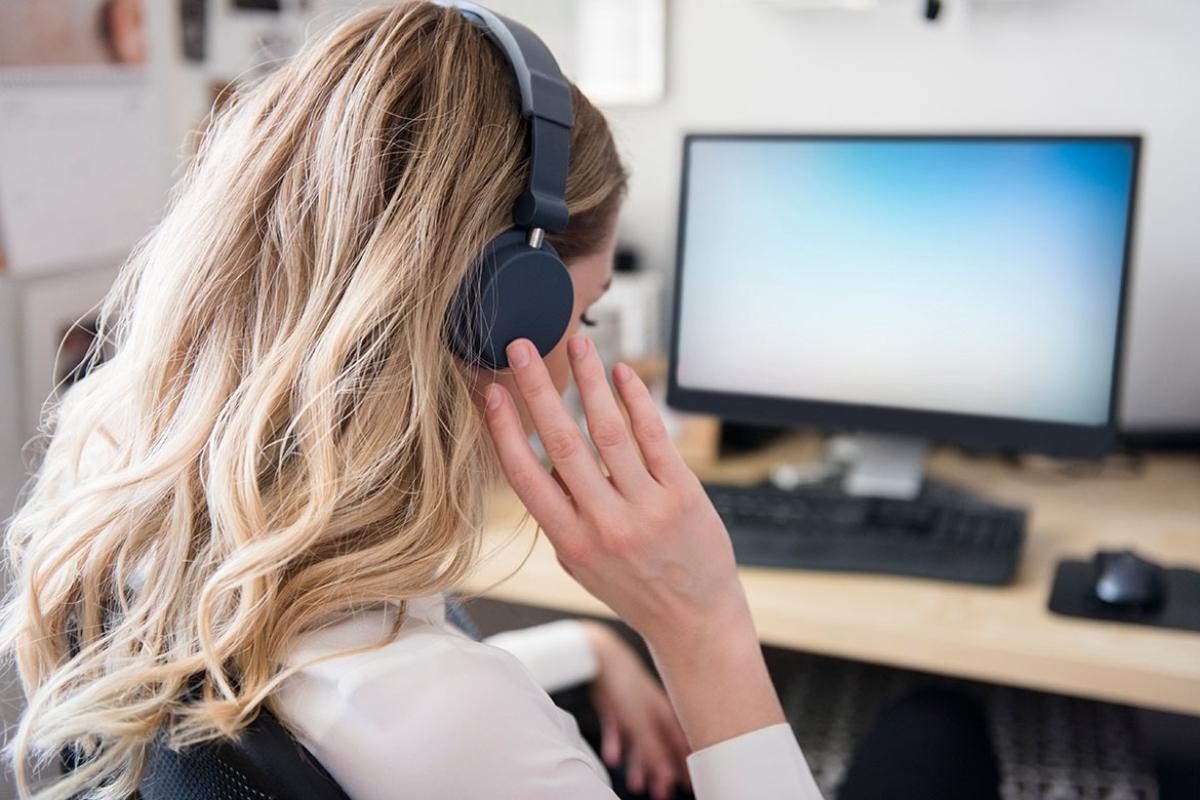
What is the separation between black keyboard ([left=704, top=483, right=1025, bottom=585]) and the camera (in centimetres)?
112

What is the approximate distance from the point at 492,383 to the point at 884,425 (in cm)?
71

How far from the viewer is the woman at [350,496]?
0.57 m

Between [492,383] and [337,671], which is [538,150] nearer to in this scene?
[492,383]

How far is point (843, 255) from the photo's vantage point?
1278 mm

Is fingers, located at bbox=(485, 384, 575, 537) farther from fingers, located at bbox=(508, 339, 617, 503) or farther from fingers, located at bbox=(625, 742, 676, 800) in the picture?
fingers, located at bbox=(625, 742, 676, 800)

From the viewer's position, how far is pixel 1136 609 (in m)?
1.03

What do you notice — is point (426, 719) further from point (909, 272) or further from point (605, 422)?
point (909, 272)

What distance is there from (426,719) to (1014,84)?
4.20 feet

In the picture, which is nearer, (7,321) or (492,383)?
(492,383)

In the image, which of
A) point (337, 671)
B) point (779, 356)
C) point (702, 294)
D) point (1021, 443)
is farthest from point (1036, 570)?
point (337, 671)

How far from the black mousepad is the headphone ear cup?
2.09 ft

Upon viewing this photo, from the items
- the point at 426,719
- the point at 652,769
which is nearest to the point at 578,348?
the point at 426,719

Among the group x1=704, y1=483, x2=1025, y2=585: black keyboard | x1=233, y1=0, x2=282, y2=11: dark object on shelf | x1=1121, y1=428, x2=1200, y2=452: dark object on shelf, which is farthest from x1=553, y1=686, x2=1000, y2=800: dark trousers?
x1=233, y1=0, x2=282, y2=11: dark object on shelf

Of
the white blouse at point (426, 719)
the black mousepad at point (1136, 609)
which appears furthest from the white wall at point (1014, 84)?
the white blouse at point (426, 719)
